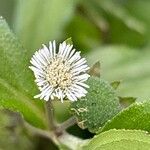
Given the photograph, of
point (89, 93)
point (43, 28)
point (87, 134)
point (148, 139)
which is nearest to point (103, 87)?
point (89, 93)

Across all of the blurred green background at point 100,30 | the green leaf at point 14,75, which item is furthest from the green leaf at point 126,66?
the green leaf at point 14,75

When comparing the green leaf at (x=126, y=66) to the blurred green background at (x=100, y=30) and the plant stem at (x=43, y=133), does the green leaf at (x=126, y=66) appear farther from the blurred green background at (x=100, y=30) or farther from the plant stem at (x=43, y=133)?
the plant stem at (x=43, y=133)

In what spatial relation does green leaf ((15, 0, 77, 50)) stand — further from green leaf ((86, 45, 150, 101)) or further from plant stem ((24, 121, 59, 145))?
plant stem ((24, 121, 59, 145))

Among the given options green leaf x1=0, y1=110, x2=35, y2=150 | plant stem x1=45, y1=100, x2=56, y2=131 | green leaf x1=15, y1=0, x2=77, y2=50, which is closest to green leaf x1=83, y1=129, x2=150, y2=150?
plant stem x1=45, y1=100, x2=56, y2=131

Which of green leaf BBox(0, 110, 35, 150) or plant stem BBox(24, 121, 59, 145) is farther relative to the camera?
green leaf BBox(0, 110, 35, 150)

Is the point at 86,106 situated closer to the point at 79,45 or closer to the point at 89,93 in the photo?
the point at 89,93

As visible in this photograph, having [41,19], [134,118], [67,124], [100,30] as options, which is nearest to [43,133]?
[67,124]

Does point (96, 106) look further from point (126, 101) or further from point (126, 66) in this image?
point (126, 66)

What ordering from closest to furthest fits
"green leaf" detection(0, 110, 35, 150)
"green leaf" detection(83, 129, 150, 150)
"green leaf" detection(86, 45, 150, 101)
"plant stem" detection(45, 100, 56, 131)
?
1. "green leaf" detection(83, 129, 150, 150)
2. "plant stem" detection(45, 100, 56, 131)
3. "green leaf" detection(0, 110, 35, 150)
4. "green leaf" detection(86, 45, 150, 101)
